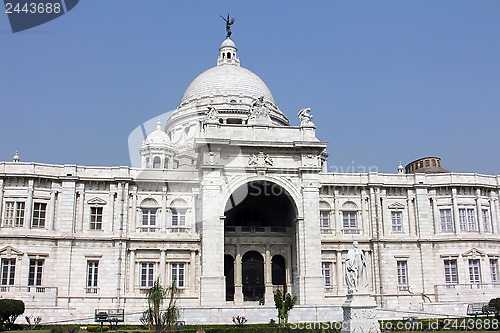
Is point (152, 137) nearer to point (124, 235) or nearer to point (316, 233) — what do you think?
point (124, 235)

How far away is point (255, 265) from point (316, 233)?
7.40m

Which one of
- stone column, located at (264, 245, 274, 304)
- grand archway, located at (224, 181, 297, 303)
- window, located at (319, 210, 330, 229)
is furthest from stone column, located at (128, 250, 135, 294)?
window, located at (319, 210, 330, 229)

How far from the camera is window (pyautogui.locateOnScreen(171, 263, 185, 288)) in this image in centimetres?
4938

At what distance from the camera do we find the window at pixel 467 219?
2109 inches

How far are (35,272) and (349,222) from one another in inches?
1120

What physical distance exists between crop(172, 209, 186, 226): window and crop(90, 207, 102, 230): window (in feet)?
21.5

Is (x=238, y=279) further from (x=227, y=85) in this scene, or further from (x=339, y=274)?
(x=227, y=85)

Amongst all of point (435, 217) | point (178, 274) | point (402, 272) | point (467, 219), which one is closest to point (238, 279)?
point (178, 274)

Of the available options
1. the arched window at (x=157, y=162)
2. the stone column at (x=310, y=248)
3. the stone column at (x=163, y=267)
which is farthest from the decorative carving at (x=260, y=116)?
the arched window at (x=157, y=162)

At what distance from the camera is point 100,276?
4788 centimetres

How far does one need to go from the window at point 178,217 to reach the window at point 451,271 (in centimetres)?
2500

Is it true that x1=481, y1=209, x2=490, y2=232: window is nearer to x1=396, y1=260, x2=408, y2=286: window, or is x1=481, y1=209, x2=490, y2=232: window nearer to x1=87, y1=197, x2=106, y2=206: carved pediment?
x1=396, y1=260, x2=408, y2=286: window

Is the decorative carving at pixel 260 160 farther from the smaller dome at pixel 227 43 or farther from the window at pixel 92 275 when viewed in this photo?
the smaller dome at pixel 227 43

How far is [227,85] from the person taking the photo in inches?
2704
